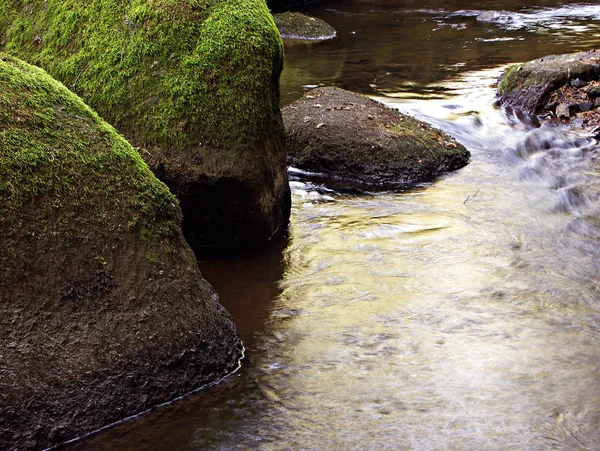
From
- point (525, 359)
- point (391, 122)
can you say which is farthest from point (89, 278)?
point (391, 122)

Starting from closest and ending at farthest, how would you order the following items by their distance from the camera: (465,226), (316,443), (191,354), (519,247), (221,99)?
(316,443)
(191,354)
(221,99)
(519,247)
(465,226)

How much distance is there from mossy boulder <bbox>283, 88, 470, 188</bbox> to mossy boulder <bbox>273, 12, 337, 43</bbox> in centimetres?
885

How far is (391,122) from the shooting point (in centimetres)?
812

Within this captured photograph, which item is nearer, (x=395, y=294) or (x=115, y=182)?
(x=115, y=182)

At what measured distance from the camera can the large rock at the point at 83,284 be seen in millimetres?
3355

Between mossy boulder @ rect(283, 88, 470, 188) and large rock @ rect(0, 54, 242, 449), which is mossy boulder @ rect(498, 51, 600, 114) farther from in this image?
large rock @ rect(0, 54, 242, 449)

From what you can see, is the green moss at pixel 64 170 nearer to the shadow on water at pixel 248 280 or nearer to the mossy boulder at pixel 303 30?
the shadow on water at pixel 248 280

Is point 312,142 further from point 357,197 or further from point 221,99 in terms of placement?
point 221,99

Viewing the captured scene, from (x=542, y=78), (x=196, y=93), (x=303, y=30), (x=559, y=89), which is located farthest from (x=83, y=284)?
(x=303, y=30)

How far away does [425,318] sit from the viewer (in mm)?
4637

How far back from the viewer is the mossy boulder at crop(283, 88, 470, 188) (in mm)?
7531

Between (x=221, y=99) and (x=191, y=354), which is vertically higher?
(x=221, y=99)

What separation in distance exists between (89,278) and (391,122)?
5.22 meters

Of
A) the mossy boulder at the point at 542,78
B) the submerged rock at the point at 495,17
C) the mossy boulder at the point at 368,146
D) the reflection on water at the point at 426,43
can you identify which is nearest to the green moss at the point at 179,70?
the mossy boulder at the point at 368,146
